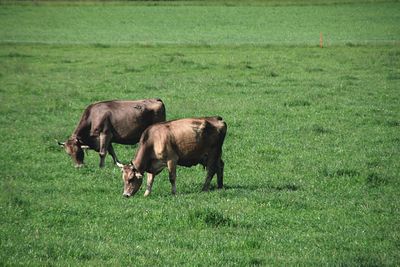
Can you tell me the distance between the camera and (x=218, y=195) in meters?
16.0

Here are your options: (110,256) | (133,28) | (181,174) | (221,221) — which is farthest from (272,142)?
(133,28)

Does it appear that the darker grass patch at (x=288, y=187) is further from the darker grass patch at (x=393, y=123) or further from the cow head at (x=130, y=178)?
the darker grass patch at (x=393, y=123)

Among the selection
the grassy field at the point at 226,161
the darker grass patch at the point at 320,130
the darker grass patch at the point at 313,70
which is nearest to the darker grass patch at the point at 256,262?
the grassy field at the point at 226,161

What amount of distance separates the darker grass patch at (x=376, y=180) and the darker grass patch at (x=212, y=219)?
14.7 ft

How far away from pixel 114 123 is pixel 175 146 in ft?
13.8

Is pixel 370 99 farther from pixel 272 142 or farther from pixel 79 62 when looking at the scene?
pixel 79 62

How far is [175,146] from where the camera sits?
16.5 metres

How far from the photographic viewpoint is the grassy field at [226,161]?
1276 centimetres

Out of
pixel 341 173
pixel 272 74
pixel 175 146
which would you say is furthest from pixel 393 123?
pixel 272 74

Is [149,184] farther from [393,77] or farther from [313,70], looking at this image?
[313,70]

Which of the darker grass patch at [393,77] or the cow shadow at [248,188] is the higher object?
the cow shadow at [248,188]

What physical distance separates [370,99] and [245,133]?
325 inches

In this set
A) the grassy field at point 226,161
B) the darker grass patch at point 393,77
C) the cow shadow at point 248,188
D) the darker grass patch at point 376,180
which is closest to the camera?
Result: the grassy field at point 226,161

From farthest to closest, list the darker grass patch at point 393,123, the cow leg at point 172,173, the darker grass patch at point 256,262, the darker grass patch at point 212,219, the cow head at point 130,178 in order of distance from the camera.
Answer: the darker grass patch at point 393,123, the cow leg at point 172,173, the cow head at point 130,178, the darker grass patch at point 212,219, the darker grass patch at point 256,262
